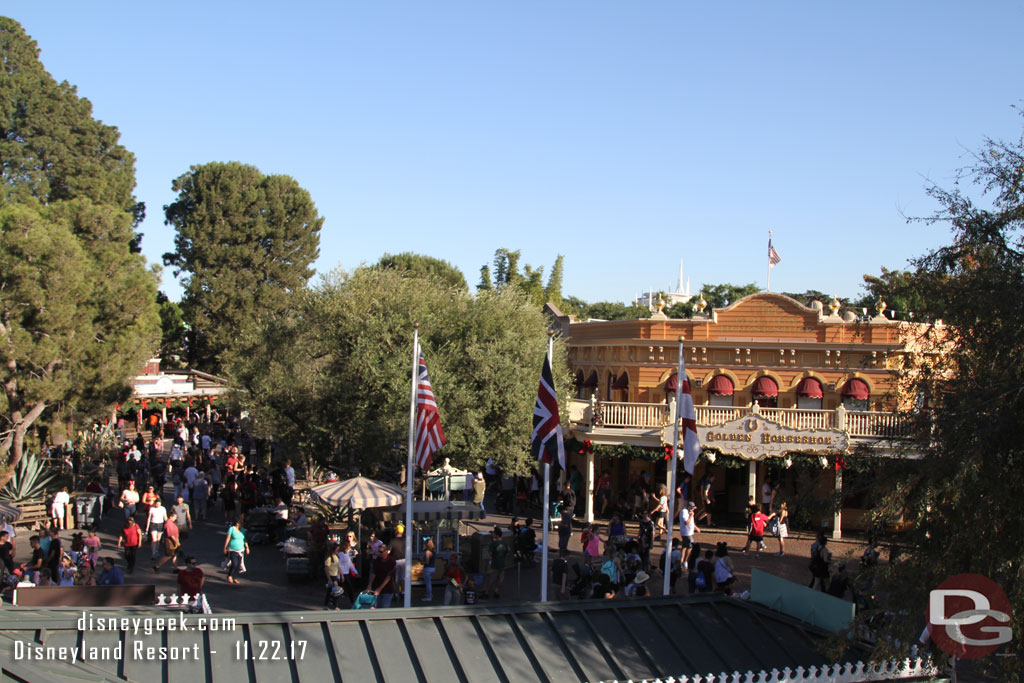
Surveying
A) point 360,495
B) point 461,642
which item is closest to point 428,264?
point 360,495

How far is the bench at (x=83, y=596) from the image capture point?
378 inches

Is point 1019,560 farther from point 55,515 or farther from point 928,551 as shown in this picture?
point 55,515

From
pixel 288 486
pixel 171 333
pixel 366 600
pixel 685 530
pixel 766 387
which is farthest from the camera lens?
pixel 171 333

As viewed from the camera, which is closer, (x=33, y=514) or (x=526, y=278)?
(x=33, y=514)

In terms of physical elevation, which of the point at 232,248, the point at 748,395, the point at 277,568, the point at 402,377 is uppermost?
the point at 232,248

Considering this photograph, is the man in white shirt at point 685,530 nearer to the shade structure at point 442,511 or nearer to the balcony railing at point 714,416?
the shade structure at point 442,511

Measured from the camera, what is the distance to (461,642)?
24.2ft

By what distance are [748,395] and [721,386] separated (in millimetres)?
970

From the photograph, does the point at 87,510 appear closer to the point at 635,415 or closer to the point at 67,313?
the point at 67,313

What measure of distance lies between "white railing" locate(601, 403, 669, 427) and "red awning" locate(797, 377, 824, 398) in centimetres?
466

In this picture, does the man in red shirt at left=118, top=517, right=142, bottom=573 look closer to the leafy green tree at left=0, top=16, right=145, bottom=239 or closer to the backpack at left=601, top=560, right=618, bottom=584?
the backpack at left=601, top=560, right=618, bottom=584

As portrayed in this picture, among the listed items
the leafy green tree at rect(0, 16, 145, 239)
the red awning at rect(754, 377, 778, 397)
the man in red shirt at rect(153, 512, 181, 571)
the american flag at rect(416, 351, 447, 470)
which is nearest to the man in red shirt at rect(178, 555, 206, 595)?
the american flag at rect(416, 351, 447, 470)

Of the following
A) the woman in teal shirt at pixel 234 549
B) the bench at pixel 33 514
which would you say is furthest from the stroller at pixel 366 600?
the bench at pixel 33 514

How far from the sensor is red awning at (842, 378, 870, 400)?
1012 inches
